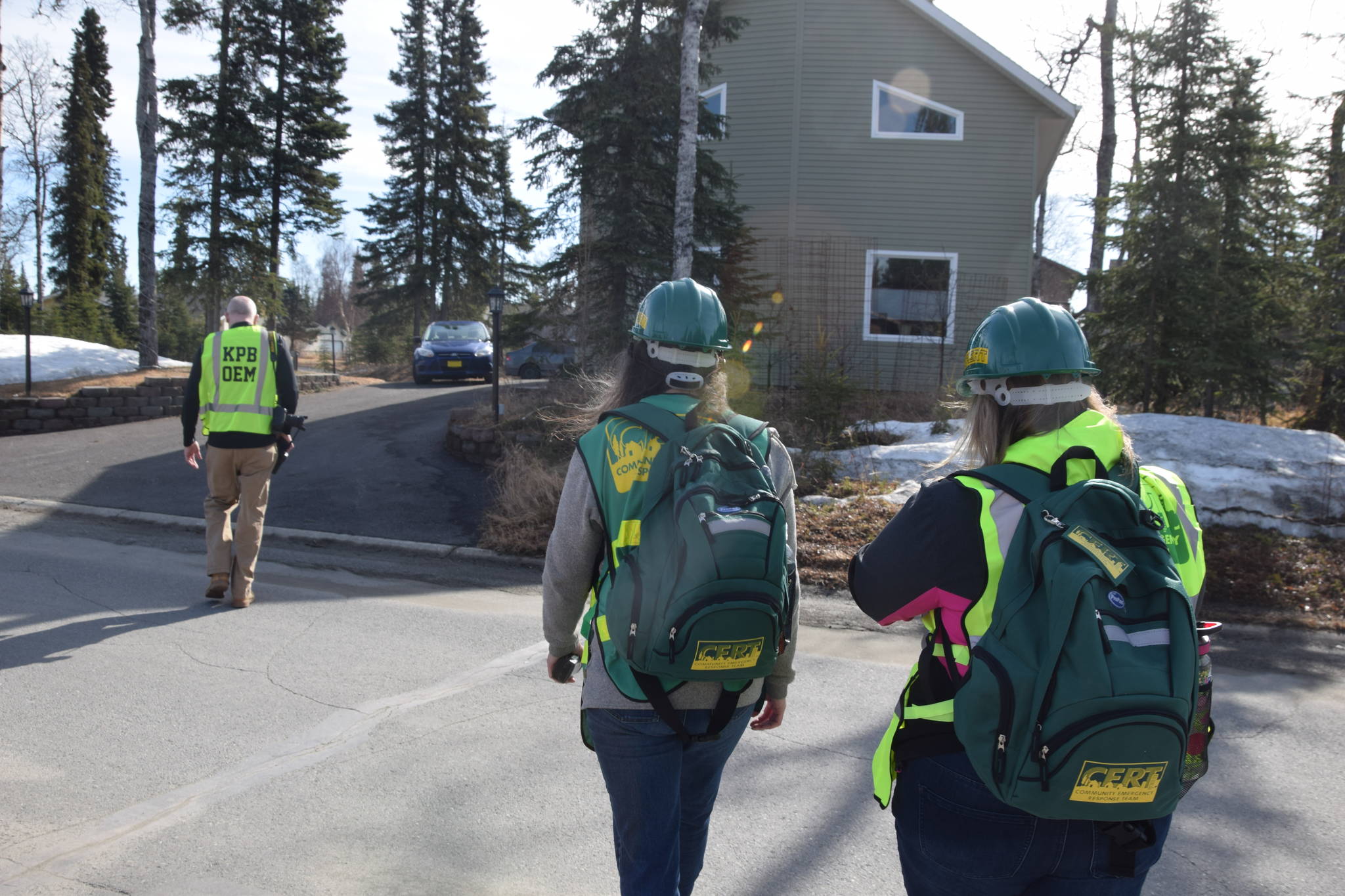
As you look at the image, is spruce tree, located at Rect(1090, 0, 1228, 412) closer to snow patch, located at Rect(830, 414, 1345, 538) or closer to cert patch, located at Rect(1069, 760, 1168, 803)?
snow patch, located at Rect(830, 414, 1345, 538)

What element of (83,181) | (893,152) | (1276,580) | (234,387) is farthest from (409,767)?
(83,181)

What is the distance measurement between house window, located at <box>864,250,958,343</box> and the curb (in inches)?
438

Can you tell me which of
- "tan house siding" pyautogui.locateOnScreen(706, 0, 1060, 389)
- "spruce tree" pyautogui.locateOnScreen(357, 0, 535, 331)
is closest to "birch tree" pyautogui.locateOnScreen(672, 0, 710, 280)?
"tan house siding" pyautogui.locateOnScreen(706, 0, 1060, 389)

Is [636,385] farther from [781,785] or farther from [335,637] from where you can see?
[335,637]

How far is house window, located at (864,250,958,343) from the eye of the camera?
17.0 m

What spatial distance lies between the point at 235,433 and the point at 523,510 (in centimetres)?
285

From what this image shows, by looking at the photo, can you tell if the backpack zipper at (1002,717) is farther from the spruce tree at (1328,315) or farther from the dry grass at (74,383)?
Answer: the dry grass at (74,383)

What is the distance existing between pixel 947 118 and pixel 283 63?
18465 mm

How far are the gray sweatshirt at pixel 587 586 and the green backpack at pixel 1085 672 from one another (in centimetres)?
68

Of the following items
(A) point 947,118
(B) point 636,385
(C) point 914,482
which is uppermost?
(A) point 947,118

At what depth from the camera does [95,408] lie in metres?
14.5

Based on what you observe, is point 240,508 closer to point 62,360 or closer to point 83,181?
point 62,360

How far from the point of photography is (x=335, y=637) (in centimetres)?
575

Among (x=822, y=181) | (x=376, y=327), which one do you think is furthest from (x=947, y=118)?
(x=376, y=327)
